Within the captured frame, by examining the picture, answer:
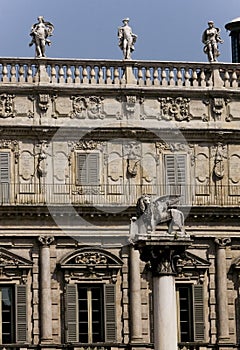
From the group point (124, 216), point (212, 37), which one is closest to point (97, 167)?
point (124, 216)

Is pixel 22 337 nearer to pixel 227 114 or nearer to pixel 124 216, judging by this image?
pixel 124 216

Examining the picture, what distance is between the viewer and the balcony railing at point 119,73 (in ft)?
219

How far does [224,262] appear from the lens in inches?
Result: 2635

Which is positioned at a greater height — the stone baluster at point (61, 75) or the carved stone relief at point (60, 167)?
the stone baluster at point (61, 75)

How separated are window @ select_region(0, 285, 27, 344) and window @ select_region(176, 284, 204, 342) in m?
5.71

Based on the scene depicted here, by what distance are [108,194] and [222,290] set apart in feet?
17.7

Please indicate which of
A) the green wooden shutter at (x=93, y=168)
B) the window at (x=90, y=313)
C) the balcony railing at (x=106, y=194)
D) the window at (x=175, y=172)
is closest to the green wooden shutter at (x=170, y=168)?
the window at (x=175, y=172)

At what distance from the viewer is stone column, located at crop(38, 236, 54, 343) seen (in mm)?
64812

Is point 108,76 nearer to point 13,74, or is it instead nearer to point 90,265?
point 13,74

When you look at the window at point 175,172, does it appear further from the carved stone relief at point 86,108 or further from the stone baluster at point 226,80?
the stone baluster at point 226,80

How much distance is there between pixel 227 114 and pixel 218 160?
1842 millimetres

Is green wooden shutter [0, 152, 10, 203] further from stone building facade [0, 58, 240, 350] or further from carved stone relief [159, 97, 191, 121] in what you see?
carved stone relief [159, 97, 191, 121]

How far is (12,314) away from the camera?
65.0 m

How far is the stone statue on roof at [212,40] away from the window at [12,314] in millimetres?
11548
